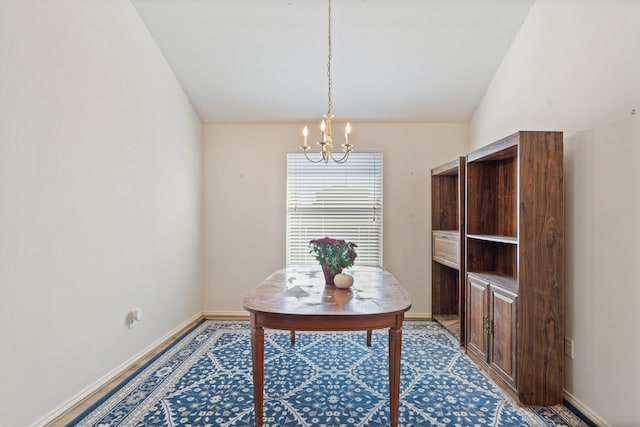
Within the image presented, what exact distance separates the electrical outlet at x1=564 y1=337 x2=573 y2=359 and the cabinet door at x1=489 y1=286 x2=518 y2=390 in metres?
0.33

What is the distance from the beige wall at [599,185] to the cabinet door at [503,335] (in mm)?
344

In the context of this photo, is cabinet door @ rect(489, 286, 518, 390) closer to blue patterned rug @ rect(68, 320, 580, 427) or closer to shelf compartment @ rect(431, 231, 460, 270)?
blue patterned rug @ rect(68, 320, 580, 427)

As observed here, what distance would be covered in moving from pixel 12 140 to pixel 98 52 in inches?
38.0

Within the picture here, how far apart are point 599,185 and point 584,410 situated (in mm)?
1337

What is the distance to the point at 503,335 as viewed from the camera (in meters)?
2.43

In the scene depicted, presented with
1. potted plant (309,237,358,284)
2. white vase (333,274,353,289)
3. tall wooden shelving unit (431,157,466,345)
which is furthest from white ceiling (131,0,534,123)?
white vase (333,274,353,289)

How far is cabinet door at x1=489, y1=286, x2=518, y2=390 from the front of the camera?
2312 millimetres

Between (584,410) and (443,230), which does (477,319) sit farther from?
(443,230)

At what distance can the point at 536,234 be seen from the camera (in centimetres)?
225

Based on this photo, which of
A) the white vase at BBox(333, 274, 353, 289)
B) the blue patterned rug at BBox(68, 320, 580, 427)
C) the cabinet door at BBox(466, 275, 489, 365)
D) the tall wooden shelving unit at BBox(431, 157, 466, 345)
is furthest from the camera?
the tall wooden shelving unit at BBox(431, 157, 466, 345)

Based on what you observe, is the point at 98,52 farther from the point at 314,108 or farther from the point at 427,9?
the point at 427,9

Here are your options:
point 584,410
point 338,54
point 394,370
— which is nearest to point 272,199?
point 338,54

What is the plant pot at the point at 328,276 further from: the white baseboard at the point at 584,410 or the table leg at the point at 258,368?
the white baseboard at the point at 584,410

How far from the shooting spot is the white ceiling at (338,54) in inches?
112
